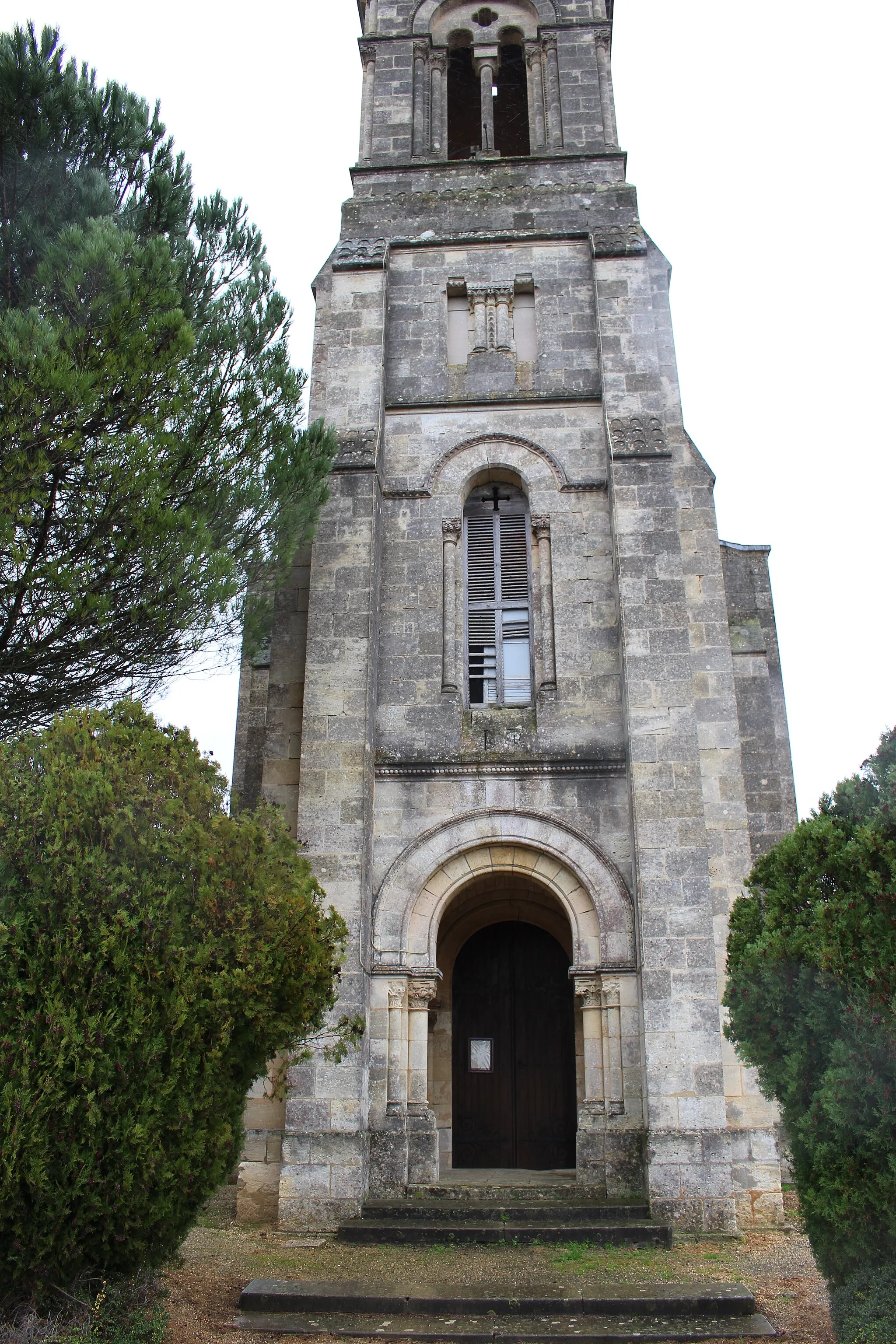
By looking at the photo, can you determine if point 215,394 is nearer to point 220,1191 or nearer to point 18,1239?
point 18,1239

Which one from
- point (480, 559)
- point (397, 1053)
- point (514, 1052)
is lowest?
point (397, 1053)

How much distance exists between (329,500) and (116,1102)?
24.3ft

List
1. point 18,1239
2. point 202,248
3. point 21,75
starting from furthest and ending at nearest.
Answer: point 202,248, point 21,75, point 18,1239

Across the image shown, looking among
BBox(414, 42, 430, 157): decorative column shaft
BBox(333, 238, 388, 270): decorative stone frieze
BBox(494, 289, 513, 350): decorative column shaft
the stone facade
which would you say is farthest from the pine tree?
BBox(414, 42, 430, 157): decorative column shaft

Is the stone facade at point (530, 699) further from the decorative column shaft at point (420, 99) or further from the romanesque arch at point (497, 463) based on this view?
the decorative column shaft at point (420, 99)

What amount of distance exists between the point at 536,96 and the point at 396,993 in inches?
511

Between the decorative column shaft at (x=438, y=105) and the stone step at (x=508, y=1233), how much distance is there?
1346cm

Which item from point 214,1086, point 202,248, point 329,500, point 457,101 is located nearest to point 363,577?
point 329,500

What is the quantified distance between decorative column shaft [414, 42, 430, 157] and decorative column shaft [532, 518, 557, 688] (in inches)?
254

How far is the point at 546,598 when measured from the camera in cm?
1238

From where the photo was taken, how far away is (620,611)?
11.7 meters

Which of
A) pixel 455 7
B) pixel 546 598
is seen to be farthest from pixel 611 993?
pixel 455 7

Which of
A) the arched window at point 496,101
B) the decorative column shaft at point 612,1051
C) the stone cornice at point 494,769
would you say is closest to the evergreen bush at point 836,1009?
the decorative column shaft at point 612,1051

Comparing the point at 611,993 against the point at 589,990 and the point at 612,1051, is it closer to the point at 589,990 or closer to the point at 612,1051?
the point at 589,990
